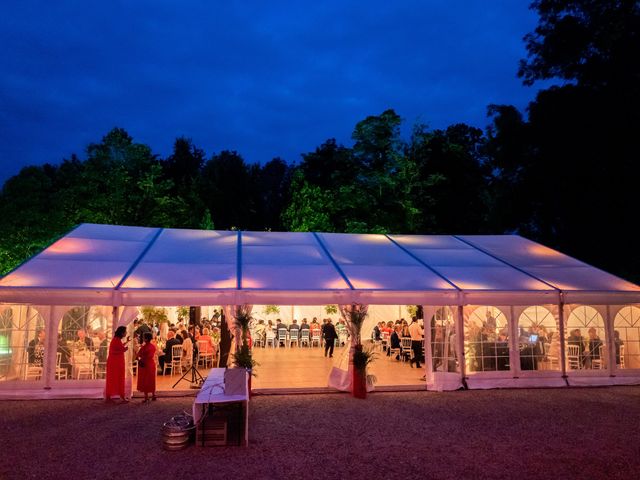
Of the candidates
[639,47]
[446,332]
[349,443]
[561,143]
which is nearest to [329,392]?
[446,332]

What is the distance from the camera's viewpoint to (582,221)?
17.1 metres

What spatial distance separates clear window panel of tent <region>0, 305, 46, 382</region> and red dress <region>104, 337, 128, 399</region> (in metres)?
1.34

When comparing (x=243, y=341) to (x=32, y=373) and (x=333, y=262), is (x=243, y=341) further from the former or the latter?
(x=32, y=373)

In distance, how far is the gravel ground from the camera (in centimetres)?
502

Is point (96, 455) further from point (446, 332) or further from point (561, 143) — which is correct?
point (561, 143)

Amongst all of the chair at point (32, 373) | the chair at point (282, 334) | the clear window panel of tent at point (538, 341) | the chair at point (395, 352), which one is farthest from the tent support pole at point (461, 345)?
the chair at point (32, 373)

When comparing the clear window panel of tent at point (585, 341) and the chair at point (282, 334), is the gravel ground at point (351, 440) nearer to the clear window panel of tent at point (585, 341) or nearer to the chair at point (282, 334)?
the clear window panel of tent at point (585, 341)

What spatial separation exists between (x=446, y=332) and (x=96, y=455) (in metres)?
6.73

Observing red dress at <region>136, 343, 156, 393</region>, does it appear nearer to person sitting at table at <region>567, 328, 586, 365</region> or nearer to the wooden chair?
the wooden chair

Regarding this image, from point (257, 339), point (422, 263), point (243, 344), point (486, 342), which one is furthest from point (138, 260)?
point (257, 339)

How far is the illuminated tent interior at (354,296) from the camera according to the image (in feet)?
28.7

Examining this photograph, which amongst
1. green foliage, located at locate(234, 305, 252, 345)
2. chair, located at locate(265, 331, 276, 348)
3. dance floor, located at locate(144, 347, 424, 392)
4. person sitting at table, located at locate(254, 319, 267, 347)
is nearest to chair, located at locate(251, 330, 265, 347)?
person sitting at table, located at locate(254, 319, 267, 347)

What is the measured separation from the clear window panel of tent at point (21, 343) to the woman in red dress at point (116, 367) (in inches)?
52.9

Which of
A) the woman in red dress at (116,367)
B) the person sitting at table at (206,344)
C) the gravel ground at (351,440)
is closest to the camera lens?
the gravel ground at (351,440)
